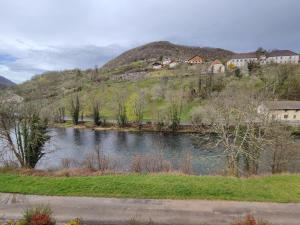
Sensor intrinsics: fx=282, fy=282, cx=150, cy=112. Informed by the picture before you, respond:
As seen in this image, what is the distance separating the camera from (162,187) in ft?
48.6

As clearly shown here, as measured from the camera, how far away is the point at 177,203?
13.4m

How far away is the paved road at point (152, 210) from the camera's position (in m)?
11.9

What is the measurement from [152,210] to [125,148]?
120ft

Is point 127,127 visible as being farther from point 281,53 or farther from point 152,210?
point 281,53

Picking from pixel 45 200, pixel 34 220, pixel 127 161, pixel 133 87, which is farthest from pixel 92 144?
pixel 133 87

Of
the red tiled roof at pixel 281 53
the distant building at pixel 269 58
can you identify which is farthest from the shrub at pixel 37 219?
the red tiled roof at pixel 281 53

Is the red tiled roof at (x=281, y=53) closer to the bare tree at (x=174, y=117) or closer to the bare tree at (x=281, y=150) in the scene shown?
the bare tree at (x=174, y=117)

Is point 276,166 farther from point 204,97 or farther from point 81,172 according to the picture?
point 204,97

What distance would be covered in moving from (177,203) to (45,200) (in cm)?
642

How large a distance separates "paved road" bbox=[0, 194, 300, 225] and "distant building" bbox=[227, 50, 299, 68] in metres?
109

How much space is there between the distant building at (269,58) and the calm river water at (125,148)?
71.5 metres

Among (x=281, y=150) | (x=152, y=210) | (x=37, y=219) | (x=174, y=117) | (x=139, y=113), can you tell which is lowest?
(x=174, y=117)

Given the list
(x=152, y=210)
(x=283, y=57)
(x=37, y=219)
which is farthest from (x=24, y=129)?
(x=283, y=57)

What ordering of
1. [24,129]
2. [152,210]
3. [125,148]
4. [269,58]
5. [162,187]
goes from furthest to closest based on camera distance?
[269,58], [125,148], [24,129], [162,187], [152,210]
